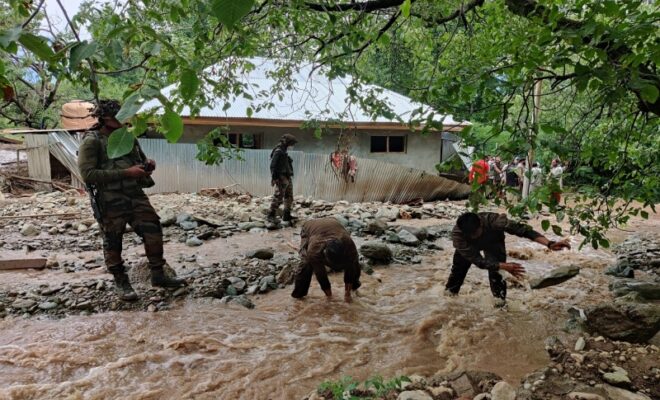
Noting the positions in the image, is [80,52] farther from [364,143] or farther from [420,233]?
[364,143]

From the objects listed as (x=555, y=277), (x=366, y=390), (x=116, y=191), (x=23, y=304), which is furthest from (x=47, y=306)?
(x=555, y=277)

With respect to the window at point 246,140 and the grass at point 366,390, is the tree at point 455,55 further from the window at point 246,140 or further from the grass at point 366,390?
the window at point 246,140

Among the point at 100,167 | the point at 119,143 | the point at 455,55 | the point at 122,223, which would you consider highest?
the point at 455,55

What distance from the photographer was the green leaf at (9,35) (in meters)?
1.02

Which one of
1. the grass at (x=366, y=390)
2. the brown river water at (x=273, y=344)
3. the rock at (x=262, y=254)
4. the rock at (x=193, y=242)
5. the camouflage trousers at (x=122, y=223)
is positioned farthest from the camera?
the rock at (x=193, y=242)

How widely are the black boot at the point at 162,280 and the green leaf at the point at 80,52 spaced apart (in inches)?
161

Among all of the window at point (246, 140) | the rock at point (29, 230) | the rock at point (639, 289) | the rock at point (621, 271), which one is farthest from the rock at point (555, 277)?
the window at point (246, 140)

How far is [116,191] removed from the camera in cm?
440

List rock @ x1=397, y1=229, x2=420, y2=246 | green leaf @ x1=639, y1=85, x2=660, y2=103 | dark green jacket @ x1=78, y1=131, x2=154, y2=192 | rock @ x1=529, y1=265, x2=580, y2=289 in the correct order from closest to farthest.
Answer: green leaf @ x1=639, y1=85, x2=660, y2=103, dark green jacket @ x1=78, y1=131, x2=154, y2=192, rock @ x1=529, y1=265, x2=580, y2=289, rock @ x1=397, y1=229, x2=420, y2=246

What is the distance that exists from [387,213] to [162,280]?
6.87m

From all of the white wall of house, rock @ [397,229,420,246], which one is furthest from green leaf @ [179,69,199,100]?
the white wall of house

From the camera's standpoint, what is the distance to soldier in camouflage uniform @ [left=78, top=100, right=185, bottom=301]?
423 centimetres

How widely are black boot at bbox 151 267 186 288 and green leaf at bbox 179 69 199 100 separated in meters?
4.16

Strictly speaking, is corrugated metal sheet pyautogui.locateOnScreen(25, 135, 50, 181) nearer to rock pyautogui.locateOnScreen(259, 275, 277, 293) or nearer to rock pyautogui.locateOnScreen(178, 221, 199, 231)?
rock pyautogui.locateOnScreen(178, 221, 199, 231)
